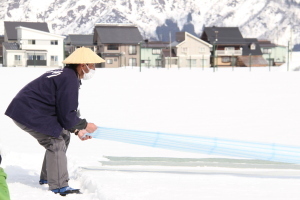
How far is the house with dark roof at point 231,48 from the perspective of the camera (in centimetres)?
5800

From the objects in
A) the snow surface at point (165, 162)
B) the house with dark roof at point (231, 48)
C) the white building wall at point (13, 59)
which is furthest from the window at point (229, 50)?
the snow surface at point (165, 162)

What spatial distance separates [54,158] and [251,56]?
189ft

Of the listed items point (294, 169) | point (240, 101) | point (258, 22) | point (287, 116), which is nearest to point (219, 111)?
point (287, 116)

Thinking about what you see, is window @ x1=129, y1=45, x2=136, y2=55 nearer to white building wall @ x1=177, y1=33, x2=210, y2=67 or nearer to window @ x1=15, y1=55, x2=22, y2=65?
white building wall @ x1=177, y1=33, x2=210, y2=67

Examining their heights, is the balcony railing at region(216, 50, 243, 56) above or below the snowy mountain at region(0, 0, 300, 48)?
below

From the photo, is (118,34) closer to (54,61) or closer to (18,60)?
(54,61)

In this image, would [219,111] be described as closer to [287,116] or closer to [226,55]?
[287,116]

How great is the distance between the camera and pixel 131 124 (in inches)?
353

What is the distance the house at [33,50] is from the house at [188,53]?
14640 millimetres

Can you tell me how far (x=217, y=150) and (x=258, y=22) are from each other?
173 meters

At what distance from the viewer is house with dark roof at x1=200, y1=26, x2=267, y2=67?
5800 cm

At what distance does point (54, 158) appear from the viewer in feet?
12.8

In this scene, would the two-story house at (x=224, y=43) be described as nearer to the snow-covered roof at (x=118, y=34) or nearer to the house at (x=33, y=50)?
the snow-covered roof at (x=118, y=34)

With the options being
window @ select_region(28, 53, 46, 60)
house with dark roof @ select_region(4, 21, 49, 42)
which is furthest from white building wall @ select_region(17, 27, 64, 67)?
A: house with dark roof @ select_region(4, 21, 49, 42)
